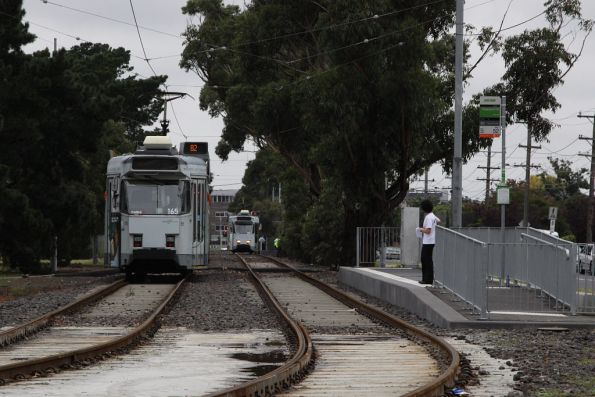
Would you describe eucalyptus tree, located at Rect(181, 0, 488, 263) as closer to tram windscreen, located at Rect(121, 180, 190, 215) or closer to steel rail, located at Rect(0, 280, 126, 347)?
tram windscreen, located at Rect(121, 180, 190, 215)

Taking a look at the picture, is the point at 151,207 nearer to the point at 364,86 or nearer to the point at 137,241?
the point at 137,241

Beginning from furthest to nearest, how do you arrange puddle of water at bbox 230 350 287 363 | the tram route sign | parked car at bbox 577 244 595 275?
the tram route sign, parked car at bbox 577 244 595 275, puddle of water at bbox 230 350 287 363

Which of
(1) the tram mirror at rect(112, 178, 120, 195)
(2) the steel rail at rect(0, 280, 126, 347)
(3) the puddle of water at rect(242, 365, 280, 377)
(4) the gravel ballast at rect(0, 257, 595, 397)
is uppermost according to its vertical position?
(1) the tram mirror at rect(112, 178, 120, 195)

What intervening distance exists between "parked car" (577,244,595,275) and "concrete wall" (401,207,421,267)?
12.5 metres

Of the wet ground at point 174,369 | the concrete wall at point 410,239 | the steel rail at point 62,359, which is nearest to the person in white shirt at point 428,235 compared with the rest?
the wet ground at point 174,369

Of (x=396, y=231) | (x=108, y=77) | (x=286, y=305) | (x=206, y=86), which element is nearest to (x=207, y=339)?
(x=286, y=305)

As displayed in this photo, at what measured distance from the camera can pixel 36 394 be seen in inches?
407

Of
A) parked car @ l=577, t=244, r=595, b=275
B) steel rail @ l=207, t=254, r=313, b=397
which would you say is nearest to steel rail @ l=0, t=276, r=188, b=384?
steel rail @ l=207, t=254, r=313, b=397

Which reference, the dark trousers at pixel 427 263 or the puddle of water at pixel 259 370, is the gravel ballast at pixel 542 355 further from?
the dark trousers at pixel 427 263

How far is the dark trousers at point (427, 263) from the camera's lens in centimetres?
2358

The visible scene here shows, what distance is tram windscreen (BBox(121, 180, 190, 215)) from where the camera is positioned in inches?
1292

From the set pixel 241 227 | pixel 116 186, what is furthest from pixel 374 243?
pixel 241 227

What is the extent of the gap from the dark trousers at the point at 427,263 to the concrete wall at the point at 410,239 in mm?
8454

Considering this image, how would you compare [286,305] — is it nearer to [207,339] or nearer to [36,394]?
[207,339]
